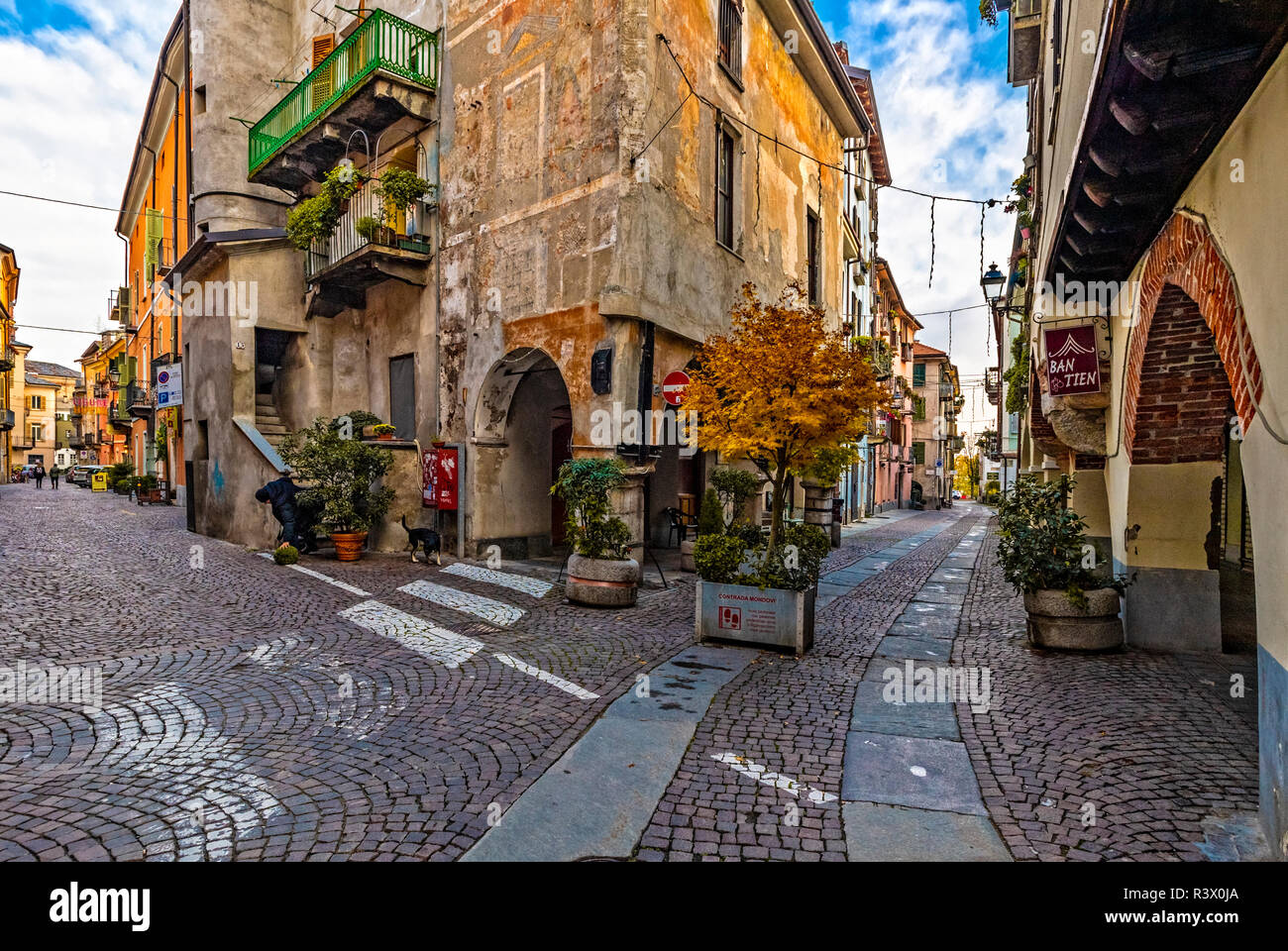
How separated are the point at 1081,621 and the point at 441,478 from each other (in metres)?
10.1

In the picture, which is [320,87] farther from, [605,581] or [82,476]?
[82,476]

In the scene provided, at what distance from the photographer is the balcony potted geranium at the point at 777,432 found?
693 centimetres

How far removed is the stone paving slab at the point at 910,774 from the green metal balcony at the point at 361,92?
13663mm

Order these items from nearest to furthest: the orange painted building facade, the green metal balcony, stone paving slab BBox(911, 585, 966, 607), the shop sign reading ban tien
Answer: the shop sign reading ban tien, stone paving slab BBox(911, 585, 966, 607), the green metal balcony, the orange painted building facade

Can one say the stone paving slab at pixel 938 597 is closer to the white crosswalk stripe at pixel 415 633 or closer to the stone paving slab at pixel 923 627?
the stone paving slab at pixel 923 627

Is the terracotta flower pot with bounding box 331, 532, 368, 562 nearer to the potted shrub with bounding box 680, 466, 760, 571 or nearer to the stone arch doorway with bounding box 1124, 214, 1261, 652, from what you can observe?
the potted shrub with bounding box 680, 466, 760, 571

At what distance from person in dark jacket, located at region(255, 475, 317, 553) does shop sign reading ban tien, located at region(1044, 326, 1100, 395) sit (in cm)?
1188

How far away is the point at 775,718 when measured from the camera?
16.7ft

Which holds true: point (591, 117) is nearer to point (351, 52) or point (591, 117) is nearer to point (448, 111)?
point (448, 111)

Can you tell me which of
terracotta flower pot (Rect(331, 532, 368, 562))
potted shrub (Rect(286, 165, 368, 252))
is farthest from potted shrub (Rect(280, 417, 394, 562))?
potted shrub (Rect(286, 165, 368, 252))

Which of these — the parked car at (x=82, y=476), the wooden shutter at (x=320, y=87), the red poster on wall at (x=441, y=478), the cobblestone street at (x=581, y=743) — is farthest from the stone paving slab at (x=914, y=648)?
the parked car at (x=82, y=476)

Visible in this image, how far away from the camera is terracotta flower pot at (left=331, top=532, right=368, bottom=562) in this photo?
12.2m

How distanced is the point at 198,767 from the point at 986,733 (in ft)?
16.3
